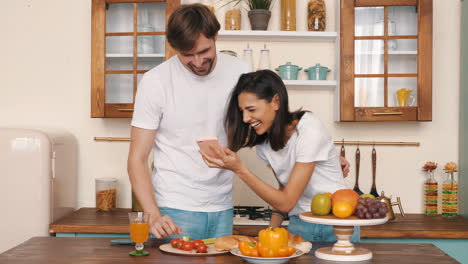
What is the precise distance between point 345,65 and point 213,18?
1.50m

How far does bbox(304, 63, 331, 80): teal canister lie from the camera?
348 centimetres

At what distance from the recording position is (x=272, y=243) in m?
1.71

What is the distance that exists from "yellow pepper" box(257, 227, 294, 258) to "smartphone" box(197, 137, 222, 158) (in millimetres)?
363

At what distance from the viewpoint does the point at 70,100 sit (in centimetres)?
371

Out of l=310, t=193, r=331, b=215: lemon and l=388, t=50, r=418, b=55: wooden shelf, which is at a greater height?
l=388, t=50, r=418, b=55: wooden shelf

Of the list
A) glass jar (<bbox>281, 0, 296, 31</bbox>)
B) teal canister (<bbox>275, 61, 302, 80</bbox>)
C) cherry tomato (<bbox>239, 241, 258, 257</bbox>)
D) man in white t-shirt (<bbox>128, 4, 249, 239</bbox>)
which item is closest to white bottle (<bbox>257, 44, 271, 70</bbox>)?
teal canister (<bbox>275, 61, 302, 80</bbox>)

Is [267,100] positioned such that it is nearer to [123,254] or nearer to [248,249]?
[248,249]

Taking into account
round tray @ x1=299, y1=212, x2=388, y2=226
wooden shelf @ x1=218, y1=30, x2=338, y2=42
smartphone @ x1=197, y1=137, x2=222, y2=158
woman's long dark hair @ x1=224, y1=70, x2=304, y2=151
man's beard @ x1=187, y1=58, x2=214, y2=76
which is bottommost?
round tray @ x1=299, y1=212, x2=388, y2=226

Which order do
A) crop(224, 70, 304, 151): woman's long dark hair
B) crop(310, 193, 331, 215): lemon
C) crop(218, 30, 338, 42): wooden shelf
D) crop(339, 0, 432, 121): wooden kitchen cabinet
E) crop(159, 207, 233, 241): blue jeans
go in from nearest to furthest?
crop(310, 193, 331, 215): lemon, crop(224, 70, 304, 151): woman's long dark hair, crop(159, 207, 233, 241): blue jeans, crop(339, 0, 432, 121): wooden kitchen cabinet, crop(218, 30, 338, 42): wooden shelf

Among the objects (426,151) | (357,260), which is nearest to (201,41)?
(357,260)

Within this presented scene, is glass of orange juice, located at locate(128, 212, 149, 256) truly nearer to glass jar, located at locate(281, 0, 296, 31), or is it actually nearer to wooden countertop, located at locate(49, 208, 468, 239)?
wooden countertop, located at locate(49, 208, 468, 239)

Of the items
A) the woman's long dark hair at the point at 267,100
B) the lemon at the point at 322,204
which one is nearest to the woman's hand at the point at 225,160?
the woman's long dark hair at the point at 267,100

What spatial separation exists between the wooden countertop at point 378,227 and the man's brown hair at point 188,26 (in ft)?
4.26

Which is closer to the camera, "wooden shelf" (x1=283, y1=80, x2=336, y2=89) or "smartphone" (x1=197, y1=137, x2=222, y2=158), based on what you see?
"smartphone" (x1=197, y1=137, x2=222, y2=158)
